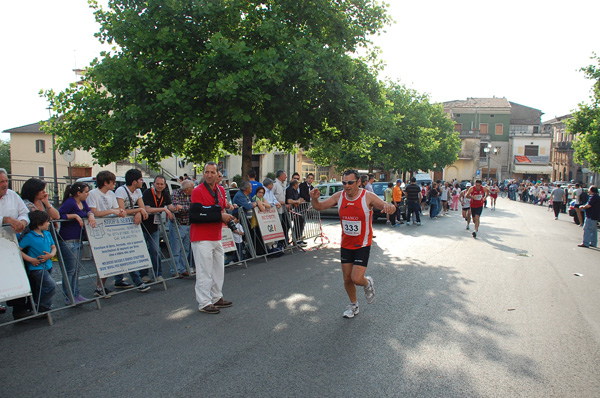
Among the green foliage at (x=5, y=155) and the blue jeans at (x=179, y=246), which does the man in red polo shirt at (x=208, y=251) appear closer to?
the blue jeans at (x=179, y=246)

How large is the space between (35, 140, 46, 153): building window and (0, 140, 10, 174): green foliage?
1038cm

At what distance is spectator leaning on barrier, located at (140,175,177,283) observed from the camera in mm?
7527

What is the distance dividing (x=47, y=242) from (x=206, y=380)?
10.7ft

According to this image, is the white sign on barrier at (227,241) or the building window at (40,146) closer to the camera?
the white sign on barrier at (227,241)

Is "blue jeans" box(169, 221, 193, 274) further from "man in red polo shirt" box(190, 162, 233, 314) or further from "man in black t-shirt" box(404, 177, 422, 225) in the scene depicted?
"man in black t-shirt" box(404, 177, 422, 225)

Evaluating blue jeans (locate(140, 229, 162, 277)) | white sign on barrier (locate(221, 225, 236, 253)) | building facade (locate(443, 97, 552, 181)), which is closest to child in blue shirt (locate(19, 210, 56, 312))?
blue jeans (locate(140, 229, 162, 277))

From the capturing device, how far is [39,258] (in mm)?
5551

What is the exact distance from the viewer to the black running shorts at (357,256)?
5719 mm

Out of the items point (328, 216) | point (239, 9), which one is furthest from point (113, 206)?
point (328, 216)

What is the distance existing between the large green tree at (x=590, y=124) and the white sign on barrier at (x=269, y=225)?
23.5m

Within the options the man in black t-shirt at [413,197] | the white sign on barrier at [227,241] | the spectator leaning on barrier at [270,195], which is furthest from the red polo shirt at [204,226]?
the man in black t-shirt at [413,197]

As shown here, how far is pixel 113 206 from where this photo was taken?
6.97 meters

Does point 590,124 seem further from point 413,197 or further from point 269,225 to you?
point 269,225

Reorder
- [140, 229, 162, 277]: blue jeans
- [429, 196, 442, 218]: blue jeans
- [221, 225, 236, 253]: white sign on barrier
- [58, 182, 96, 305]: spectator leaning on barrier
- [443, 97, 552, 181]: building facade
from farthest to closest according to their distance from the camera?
[443, 97, 552, 181]: building facade → [429, 196, 442, 218]: blue jeans → [221, 225, 236, 253]: white sign on barrier → [140, 229, 162, 277]: blue jeans → [58, 182, 96, 305]: spectator leaning on barrier
